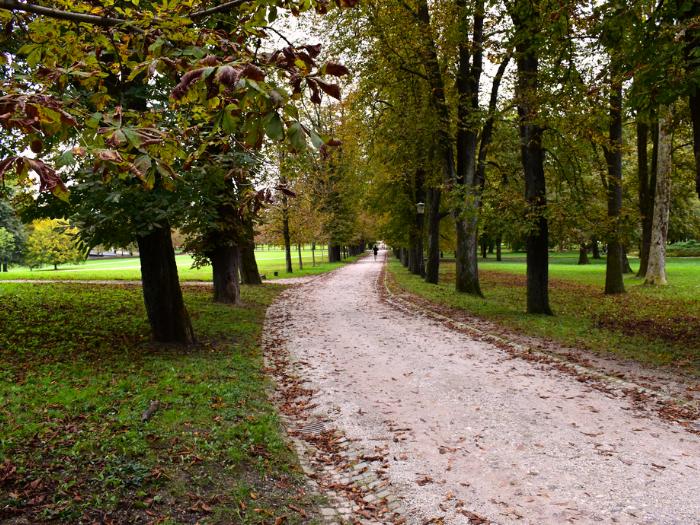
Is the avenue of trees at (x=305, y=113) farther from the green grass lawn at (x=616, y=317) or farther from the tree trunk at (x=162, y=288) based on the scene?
the green grass lawn at (x=616, y=317)

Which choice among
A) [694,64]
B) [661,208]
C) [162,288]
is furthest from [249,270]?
[694,64]

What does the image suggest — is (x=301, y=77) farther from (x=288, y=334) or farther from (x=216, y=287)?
(x=216, y=287)

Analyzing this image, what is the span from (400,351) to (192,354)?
3.73 meters

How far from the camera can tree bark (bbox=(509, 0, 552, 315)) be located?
11.5m

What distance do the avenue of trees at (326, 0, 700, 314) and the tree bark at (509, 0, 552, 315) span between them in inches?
1.4

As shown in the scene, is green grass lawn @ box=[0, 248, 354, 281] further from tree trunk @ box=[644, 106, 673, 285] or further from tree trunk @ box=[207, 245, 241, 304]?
tree trunk @ box=[644, 106, 673, 285]

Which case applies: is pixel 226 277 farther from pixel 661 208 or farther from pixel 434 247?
pixel 661 208

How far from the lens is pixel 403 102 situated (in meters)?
16.5

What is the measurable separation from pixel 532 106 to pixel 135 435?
421 inches

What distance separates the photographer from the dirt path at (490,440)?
375cm

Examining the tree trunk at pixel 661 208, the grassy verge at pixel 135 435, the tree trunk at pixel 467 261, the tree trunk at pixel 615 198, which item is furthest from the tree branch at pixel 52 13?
the tree trunk at pixel 661 208

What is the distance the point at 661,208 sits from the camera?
1809 centimetres

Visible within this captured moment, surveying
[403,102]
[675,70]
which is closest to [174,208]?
[675,70]

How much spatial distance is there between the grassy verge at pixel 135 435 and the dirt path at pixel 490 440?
0.59 meters
